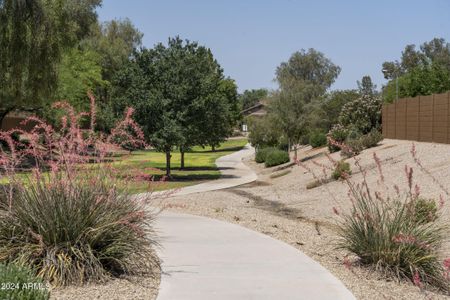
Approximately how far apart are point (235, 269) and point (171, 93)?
88.6 feet

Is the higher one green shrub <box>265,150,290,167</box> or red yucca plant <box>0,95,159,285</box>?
red yucca plant <box>0,95,159,285</box>

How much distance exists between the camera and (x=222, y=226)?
42.5 feet

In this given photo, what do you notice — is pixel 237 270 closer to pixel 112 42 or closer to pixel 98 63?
pixel 98 63

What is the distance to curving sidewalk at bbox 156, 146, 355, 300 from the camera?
738cm

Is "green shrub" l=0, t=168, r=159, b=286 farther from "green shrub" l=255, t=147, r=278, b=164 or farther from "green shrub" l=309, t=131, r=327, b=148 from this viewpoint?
"green shrub" l=309, t=131, r=327, b=148

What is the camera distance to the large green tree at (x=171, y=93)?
113 ft

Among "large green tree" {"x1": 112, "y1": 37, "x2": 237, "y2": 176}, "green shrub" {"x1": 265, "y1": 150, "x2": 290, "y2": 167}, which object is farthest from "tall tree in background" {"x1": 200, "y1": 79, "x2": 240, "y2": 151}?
"green shrub" {"x1": 265, "y1": 150, "x2": 290, "y2": 167}

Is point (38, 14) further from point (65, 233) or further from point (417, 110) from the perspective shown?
point (417, 110)

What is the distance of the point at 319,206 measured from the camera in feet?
66.6

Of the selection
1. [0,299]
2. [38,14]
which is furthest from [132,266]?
[38,14]

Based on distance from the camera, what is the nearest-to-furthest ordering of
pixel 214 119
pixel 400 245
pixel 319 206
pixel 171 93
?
pixel 400 245
pixel 319 206
pixel 171 93
pixel 214 119

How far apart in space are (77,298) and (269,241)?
185 inches

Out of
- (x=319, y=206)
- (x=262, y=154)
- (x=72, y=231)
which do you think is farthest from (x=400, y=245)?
(x=262, y=154)

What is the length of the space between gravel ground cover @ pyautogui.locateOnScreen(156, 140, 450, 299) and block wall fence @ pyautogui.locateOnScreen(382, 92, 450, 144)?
0.82 m
